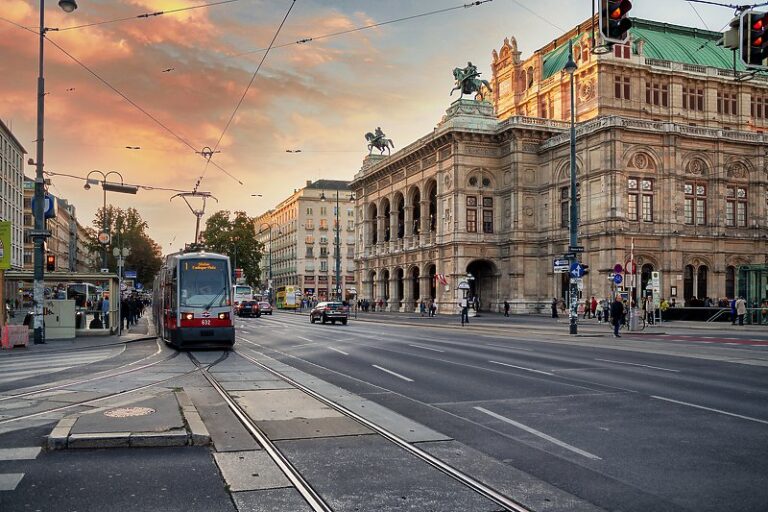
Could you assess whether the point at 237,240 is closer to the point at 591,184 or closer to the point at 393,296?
the point at 393,296

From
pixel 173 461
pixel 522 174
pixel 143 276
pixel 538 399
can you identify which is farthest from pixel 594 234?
pixel 143 276

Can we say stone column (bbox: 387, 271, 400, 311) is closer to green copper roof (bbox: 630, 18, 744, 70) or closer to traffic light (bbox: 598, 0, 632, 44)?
green copper roof (bbox: 630, 18, 744, 70)

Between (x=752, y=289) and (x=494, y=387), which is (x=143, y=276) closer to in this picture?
(x=752, y=289)

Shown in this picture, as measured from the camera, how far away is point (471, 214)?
6825 cm

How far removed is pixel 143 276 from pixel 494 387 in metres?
94.8

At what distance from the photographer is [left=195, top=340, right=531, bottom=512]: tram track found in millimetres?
5949

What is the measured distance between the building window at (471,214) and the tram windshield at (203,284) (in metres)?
46.4

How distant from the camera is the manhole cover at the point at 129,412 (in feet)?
30.0

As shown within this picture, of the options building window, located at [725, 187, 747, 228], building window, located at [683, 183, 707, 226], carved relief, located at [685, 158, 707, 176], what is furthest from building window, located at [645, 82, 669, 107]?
building window, located at [725, 187, 747, 228]

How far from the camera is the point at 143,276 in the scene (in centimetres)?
10044

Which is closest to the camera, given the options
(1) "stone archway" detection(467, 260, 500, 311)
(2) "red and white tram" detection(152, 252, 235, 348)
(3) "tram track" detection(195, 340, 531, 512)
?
(3) "tram track" detection(195, 340, 531, 512)

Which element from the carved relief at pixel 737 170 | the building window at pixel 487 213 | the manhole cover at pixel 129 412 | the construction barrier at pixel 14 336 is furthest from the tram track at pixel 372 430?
the carved relief at pixel 737 170

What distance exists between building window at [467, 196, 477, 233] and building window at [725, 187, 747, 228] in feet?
74.0

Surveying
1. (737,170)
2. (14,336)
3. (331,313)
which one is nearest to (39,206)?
(14,336)
